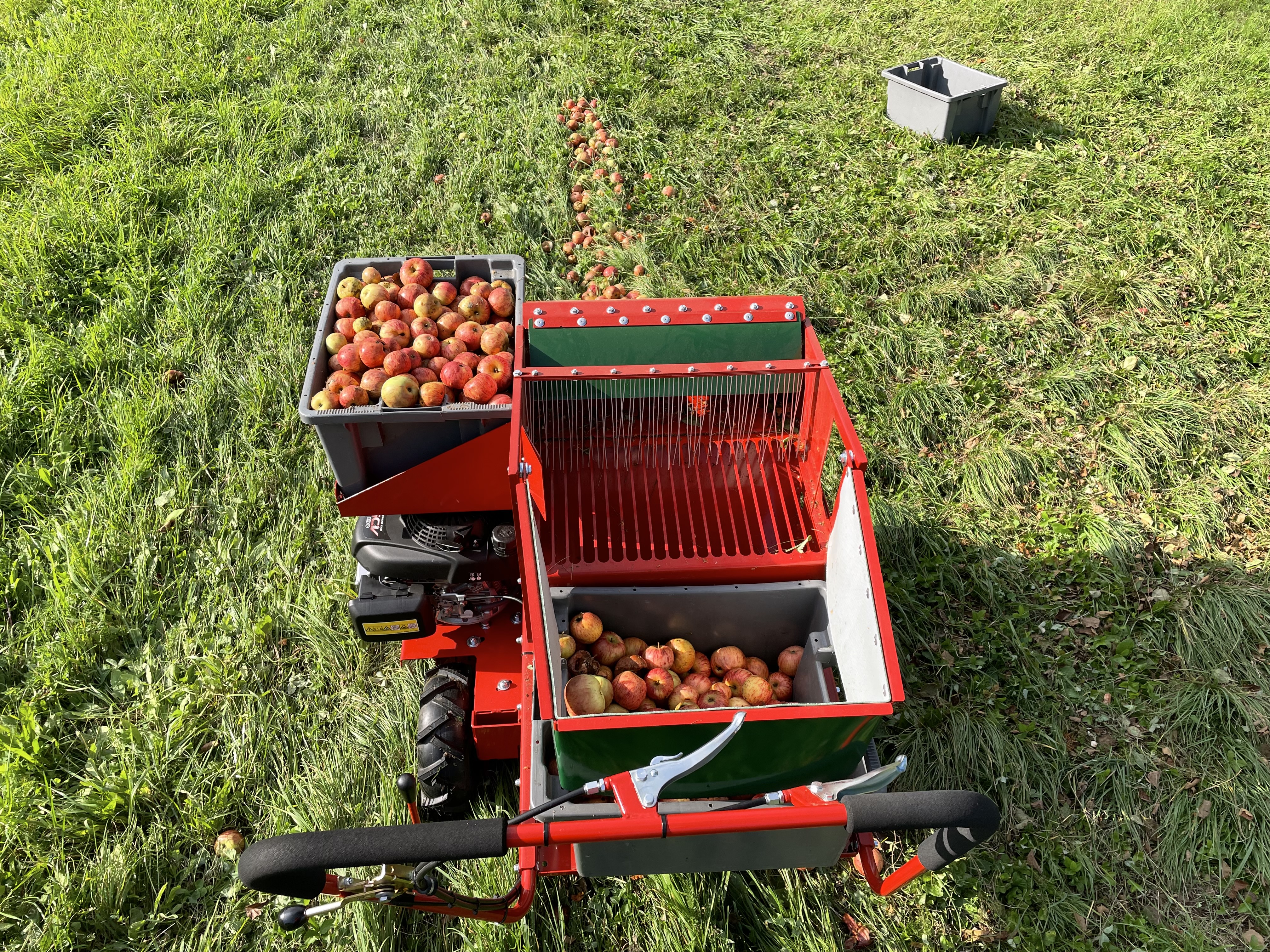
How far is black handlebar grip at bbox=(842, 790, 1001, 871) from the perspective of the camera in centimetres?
179

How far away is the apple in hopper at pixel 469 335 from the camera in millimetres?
3223

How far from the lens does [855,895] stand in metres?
2.91

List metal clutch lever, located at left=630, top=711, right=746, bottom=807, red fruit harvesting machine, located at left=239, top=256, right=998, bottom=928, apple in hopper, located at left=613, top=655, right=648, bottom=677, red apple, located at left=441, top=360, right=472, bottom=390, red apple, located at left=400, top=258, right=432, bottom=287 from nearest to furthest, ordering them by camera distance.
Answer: metal clutch lever, located at left=630, top=711, right=746, bottom=807 → red fruit harvesting machine, located at left=239, top=256, right=998, bottom=928 → apple in hopper, located at left=613, top=655, right=648, bottom=677 → red apple, located at left=441, top=360, right=472, bottom=390 → red apple, located at left=400, top=258, right=432, bottom=287

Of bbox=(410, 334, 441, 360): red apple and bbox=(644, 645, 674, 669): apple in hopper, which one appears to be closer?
bbox=(644, 645, 674, 669): apple in hopper

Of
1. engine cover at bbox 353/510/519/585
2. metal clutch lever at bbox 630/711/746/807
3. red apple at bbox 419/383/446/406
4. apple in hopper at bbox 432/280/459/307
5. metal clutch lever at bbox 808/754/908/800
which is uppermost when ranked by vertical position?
apple in hopper at bbox 432/280/459/307

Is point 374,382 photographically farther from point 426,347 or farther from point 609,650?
point 609,650

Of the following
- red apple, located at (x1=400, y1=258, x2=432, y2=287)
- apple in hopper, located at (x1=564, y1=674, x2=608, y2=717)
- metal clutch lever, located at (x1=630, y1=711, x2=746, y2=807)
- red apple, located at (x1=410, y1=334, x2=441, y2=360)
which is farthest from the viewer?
red apple, located at (x1=400, y1=258, x2=432, y2=287)

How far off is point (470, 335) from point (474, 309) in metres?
0.18

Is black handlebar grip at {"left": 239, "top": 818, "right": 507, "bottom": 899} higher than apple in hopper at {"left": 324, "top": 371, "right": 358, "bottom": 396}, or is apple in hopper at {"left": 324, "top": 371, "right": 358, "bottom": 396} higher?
apple in hopper at {"left": 324, "top": 371, "right": 358, "bottom": 396}

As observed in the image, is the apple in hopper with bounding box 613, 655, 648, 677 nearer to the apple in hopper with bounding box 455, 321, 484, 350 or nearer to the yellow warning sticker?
the yellow warning sticker

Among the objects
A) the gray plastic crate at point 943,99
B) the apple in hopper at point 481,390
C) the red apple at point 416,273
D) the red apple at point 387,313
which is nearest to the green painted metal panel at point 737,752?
the apple in hopper at point 481,390

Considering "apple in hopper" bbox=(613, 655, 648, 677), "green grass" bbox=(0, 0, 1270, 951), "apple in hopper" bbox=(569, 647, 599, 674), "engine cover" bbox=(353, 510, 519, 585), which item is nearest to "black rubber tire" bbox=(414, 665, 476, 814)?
"green grass" bbox=(0, 0, 1270, 951)

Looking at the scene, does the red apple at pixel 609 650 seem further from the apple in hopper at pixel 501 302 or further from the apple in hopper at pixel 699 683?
the apple in hopper at pixel 501 302

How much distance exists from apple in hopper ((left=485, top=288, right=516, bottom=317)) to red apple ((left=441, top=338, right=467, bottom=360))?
273 mm
